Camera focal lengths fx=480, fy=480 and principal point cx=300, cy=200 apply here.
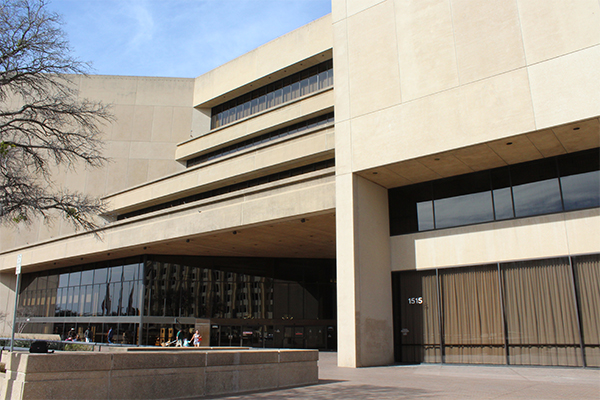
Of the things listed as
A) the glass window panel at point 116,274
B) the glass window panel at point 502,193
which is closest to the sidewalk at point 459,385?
the glass window panel at point 502,193

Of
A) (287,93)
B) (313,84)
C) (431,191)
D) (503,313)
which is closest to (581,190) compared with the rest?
(503,313)

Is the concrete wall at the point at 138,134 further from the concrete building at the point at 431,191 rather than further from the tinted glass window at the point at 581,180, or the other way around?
the tinted glass window at the point at 581,180

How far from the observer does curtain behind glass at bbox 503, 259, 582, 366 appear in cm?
1658

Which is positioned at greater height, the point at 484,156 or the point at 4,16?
the point at 4,16

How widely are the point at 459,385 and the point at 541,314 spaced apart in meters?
6.91

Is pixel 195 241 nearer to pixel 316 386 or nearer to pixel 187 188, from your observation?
pixel 187 188

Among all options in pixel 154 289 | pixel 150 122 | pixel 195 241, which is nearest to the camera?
pixel 195 241

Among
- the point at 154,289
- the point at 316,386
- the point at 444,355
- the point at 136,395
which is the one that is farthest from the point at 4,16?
the point at 154,289

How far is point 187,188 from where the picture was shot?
32.3 m

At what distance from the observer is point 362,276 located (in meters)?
19.0

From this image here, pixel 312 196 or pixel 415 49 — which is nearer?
pixel 415 49

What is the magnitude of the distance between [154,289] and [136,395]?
23.8 m

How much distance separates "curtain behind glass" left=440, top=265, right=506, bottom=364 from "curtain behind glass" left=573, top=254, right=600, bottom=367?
2.74 metres

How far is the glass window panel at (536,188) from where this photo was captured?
17.6 m
